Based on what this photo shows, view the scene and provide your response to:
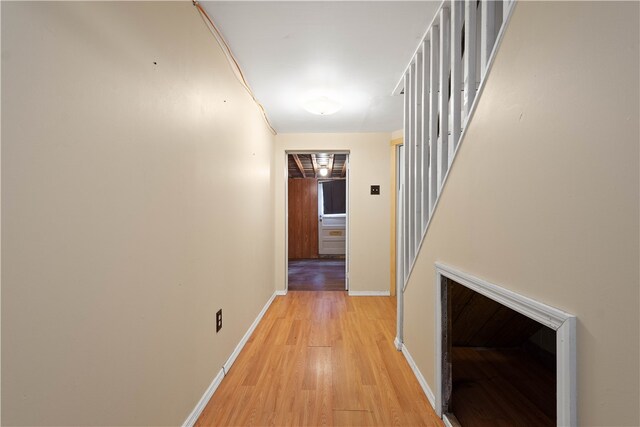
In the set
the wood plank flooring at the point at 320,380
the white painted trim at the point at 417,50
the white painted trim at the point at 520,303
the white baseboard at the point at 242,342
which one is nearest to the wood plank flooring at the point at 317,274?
the white baseboard at the point at 242,342

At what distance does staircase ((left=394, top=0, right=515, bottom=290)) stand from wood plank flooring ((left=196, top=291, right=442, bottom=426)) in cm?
66

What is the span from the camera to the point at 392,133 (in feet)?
12.5

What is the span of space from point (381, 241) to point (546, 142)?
10.1 feet

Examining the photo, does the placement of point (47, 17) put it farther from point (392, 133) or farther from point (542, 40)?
point (392, 133)

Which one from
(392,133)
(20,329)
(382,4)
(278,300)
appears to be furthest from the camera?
(392,133)

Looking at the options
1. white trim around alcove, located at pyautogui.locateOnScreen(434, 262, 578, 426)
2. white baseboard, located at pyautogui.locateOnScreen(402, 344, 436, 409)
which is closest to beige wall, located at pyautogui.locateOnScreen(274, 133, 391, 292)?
white baseboard, located at pyautogui.locateOnScreen(402, 344, 436, 409)

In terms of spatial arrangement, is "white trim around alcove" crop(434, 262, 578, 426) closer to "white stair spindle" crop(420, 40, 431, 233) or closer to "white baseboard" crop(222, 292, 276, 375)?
"white stair spindle" crop(420, 40, 431, 233)

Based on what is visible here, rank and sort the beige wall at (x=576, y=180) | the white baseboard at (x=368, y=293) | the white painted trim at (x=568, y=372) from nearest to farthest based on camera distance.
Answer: the beige wall at (x=576, y=180) → the white painted trim at (x=568, y=372) → the white baseboard at (x=368, y=293)

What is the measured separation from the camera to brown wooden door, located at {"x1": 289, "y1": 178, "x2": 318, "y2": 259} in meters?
7.09

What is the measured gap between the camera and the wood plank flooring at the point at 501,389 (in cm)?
148

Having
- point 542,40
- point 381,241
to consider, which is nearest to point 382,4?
point 542,40

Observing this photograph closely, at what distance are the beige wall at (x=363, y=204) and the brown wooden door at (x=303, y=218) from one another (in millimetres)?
3239

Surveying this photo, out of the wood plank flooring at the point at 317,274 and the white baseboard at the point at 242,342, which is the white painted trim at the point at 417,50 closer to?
the white baseboard at the point at 242,342

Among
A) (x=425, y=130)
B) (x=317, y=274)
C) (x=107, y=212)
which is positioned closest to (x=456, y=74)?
(x=425, y=130)
